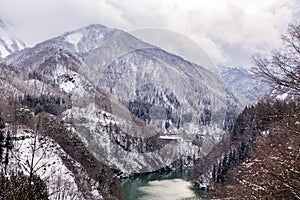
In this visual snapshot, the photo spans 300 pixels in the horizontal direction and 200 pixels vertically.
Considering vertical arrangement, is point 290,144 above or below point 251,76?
below

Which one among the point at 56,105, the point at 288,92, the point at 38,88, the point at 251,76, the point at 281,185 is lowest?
the point at 281,185

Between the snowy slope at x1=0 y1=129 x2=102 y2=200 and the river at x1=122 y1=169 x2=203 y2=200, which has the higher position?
the snowy slope at x1=0 y1=129 x2=102 y2=200

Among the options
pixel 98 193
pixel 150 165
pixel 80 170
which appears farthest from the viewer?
pixel 150 165

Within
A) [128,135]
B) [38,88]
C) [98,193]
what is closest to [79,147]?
[98,193]

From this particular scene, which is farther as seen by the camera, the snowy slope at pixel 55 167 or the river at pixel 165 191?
the river at pixel 165 191

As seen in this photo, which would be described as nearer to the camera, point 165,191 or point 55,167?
point 55,167

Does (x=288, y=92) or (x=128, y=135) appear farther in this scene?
(x=128, y=135)

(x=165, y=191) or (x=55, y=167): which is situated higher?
(x=55, y=167)

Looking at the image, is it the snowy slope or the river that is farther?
the river

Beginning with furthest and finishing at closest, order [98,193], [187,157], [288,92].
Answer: [187,157] < [98,193] < [288,92]

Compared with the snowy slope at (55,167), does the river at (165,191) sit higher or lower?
lower

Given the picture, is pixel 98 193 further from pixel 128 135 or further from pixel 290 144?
pixel 128 135
